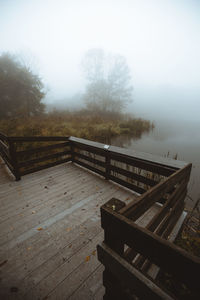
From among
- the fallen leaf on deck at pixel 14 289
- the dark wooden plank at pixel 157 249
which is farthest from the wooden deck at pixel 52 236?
the dark wooden plank at pixel 157 249

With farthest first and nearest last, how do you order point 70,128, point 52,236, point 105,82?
1. point 105,82
2. point 70,128
3. point 52,236

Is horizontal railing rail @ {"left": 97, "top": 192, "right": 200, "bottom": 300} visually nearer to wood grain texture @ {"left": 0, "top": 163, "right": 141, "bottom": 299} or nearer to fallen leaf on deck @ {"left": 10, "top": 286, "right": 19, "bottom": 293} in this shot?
wood grain texture @ {"left": 0, "top": 163, "right": 141, "bottom": 299}

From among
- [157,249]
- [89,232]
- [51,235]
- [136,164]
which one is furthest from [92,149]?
[157,249]

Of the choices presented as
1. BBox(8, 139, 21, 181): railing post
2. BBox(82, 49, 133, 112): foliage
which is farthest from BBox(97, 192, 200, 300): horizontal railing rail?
BBox(82, 49, 133, 112): foliage

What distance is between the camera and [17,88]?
1514 centimetres

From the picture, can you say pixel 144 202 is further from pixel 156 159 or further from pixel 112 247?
pixel 156 159

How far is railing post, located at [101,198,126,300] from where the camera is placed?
1.11 metres

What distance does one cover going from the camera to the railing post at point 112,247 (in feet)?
3.64

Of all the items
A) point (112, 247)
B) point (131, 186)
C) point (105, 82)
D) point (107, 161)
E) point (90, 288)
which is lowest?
point (90, 288)

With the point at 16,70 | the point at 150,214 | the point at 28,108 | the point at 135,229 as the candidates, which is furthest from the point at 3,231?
the point at 16,70

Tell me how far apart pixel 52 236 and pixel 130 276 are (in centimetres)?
172

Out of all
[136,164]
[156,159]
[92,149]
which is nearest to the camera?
[156,159]

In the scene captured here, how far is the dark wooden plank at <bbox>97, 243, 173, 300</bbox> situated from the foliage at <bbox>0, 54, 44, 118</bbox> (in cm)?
1769

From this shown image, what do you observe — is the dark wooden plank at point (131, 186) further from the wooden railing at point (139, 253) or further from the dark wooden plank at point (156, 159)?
the wooden railing at point (139, 253)
